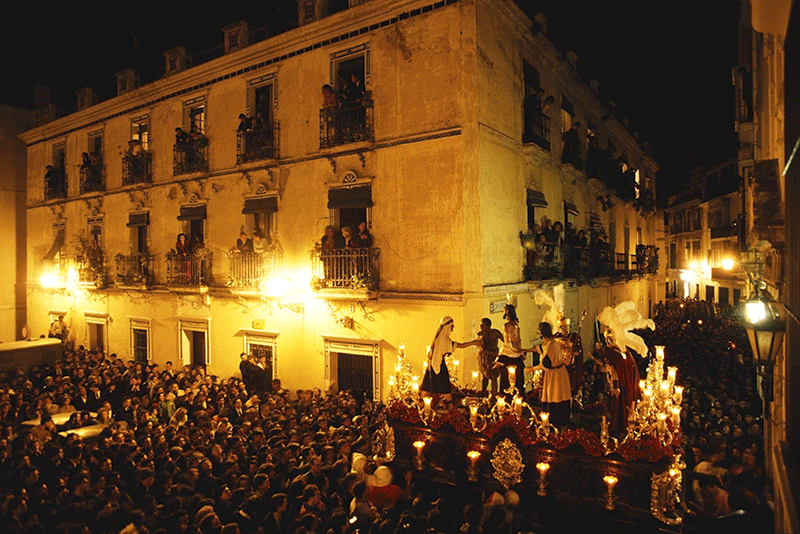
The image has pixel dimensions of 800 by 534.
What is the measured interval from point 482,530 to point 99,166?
78.9 feet

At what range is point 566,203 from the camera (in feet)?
67.4

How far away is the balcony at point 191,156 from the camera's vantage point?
1931 centimetres

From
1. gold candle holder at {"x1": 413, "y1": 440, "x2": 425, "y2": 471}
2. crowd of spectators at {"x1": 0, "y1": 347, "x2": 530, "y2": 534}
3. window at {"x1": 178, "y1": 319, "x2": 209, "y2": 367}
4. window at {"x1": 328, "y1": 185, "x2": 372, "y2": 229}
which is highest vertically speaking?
window at {"x1": 328, "y1": 185, "x2": 372, "y2": 229}

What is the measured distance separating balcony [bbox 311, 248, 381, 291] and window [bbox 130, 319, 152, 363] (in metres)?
10.3

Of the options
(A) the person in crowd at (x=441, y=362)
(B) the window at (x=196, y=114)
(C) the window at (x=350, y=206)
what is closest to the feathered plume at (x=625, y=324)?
(A) the person in crowd at (x=441, y=362)

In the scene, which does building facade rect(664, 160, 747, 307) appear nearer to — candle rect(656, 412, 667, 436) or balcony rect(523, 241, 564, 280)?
balcony rect(523, 241, 564, 280)

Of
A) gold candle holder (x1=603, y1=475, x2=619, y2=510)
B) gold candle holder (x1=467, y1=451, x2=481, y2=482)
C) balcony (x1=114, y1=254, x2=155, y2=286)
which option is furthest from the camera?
balcony (x1=114, y1=254, x2=155, y2=286)

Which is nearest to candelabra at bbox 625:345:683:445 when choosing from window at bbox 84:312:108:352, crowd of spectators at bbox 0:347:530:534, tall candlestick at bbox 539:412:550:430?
tall candlestick at bbox 539:412:550:430

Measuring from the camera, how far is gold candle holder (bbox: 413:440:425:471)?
9352mm

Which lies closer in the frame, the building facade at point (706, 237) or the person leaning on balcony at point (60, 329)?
the person leaning on balcony at point (60, 329)

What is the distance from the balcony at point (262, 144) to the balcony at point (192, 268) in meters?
4.14

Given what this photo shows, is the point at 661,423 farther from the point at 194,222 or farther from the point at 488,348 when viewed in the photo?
the point at 194,222

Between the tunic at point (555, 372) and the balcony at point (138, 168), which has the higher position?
the balcony at point (138, 168)

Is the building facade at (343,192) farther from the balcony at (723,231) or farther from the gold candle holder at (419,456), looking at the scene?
the balcony at (723,231)
